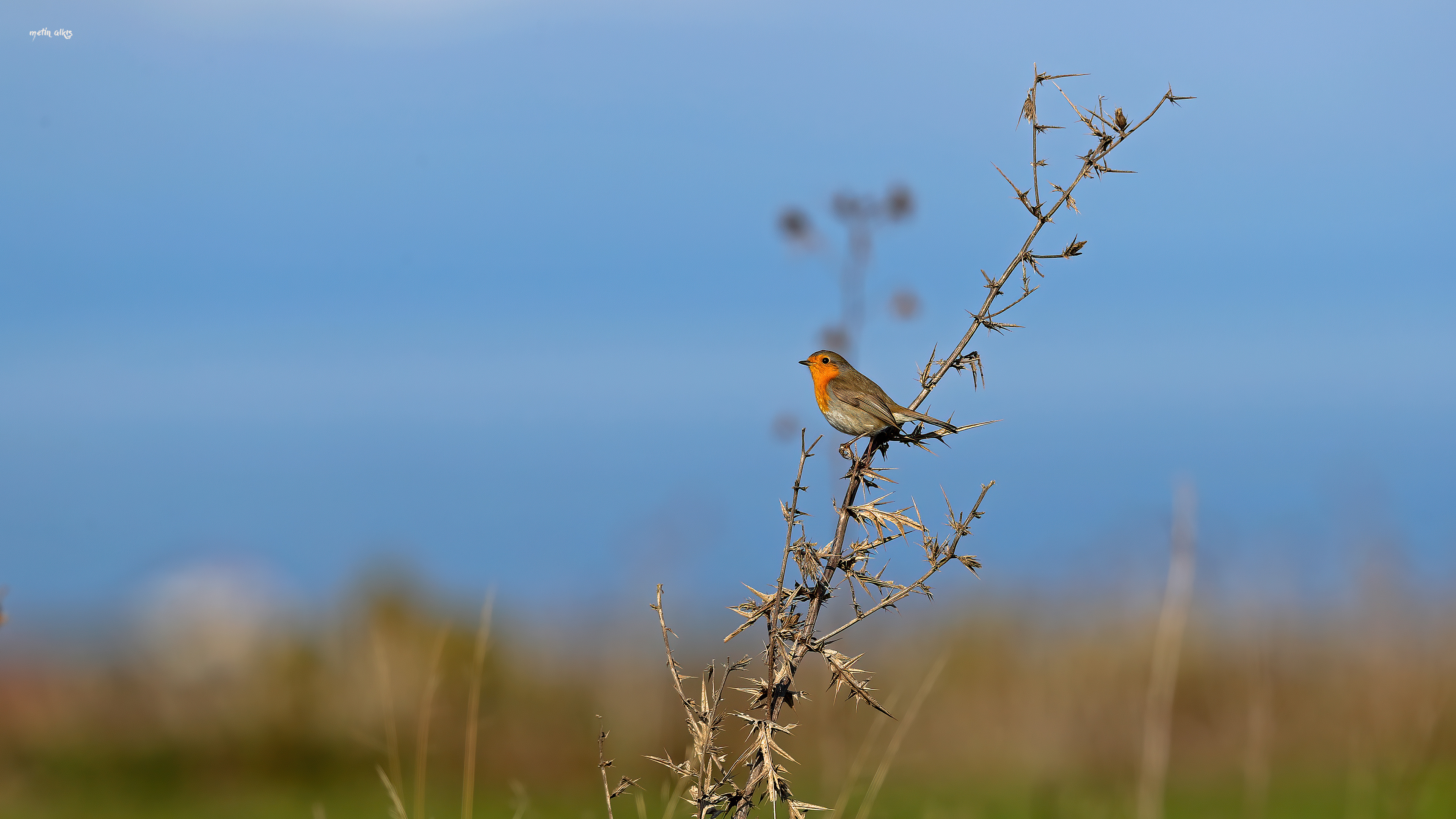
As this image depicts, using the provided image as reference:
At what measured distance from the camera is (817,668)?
11938 mm

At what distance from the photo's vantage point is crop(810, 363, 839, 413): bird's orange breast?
5.39 m

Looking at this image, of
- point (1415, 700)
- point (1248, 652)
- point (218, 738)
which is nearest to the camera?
point (1415, 700)

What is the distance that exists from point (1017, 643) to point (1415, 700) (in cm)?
347

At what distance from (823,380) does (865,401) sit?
75 centimetres

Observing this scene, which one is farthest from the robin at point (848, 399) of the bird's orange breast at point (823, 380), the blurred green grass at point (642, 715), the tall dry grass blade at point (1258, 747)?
the blurred green grass at point (642, 715)

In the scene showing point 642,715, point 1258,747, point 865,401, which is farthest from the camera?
point 642,715

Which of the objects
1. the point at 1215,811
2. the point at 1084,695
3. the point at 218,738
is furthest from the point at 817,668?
the point at 218,738

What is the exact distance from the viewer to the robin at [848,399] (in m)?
4.81

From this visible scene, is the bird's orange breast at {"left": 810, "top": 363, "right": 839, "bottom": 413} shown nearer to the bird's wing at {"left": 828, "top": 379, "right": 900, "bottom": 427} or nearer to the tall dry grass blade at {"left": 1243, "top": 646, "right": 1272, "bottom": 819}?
the bird's wing at {"left": 828, "top": 379, "right": 900, "bottom": 427}

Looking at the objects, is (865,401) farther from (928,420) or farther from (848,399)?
(928,420)

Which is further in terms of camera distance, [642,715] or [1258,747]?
[642,715]

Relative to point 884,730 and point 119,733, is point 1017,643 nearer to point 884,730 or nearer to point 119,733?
point 884,730

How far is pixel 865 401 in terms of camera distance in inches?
191

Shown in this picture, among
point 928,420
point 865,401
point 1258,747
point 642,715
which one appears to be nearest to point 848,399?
point 865,401
